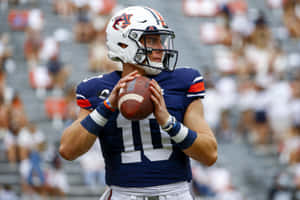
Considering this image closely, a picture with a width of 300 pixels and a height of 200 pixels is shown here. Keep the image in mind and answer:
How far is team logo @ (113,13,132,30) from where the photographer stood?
2.82 metres

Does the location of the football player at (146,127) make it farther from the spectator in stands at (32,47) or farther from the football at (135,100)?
the spectator in stands at (32,47)

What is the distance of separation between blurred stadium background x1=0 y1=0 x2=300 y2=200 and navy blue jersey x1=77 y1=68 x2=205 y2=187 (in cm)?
678

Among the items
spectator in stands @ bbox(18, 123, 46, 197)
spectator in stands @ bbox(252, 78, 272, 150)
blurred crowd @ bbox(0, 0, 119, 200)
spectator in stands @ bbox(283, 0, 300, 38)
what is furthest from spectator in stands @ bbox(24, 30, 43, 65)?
spectator in stands @ bbox(283, 0, 300, 38)

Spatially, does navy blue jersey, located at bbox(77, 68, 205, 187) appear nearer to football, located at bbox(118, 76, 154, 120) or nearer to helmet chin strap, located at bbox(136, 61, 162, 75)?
helmet chin strap, located at bbox(136, 61, 162, 75)

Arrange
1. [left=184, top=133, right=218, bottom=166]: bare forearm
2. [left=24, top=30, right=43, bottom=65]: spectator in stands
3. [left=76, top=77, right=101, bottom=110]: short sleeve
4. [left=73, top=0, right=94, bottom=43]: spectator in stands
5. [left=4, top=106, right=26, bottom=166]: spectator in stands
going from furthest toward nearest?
[left=73, top=0, right=94, bottom=43]: spectator in stands, [left=24, top=30, right=43, bottom=65]: spectator in stands, [left=4, top=106, right=26, bottom=166]: spectator in stands, [left=76, top=77, right=101, bottom=110]: short sleeve, [left=184, top=133, right=218, bottom=166]: bare forearm

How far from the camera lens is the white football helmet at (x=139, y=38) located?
2.76 metres

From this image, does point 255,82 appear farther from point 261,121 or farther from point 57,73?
point 57,73

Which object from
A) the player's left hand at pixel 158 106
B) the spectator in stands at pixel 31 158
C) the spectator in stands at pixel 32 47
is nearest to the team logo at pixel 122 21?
the player's left hand at pixel 158 106

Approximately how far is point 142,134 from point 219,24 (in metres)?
12.3

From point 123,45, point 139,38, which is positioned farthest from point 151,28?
point 123,45

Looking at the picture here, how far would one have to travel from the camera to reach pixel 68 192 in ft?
31.9

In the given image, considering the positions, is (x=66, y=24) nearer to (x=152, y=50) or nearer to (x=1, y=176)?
(x=1, y=176)

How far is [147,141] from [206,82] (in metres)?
8.79

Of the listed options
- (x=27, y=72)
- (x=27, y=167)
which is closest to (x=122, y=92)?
(x=27, y=167)
